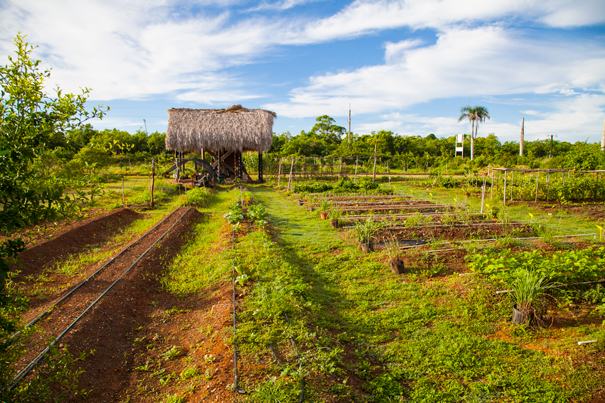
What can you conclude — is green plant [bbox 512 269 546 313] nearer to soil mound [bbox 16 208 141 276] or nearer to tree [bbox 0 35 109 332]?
tree [bbox 0 35 109 332]

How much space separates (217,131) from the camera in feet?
57.2

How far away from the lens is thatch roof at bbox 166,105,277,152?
1741 cm

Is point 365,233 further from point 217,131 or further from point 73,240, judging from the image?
point 217,131

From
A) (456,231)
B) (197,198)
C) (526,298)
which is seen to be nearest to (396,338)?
(526,298)

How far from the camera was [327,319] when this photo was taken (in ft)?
12.8

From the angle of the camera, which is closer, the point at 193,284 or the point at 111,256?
the point at 193,284

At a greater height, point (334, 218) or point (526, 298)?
point (334, 218)

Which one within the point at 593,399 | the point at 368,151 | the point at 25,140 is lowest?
the point at 593,399

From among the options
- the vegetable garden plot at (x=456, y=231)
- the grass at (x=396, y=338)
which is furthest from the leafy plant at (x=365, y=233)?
the grass at (x=396, y=338)

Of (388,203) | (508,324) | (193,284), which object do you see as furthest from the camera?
(388,203)

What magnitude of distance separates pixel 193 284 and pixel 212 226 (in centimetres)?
359

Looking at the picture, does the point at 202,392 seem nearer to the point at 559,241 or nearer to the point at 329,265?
the point at 329,265

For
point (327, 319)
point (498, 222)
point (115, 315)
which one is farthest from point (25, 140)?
point (498, 222)

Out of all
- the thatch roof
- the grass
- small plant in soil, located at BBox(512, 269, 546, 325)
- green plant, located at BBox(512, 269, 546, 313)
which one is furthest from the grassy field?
the thatch roof
